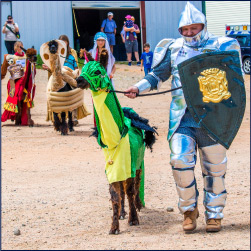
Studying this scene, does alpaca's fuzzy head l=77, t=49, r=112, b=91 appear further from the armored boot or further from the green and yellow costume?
the armored boot

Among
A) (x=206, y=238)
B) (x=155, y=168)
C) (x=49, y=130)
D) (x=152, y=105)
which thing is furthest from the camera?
(x=152, y=105)

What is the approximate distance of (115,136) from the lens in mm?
5793

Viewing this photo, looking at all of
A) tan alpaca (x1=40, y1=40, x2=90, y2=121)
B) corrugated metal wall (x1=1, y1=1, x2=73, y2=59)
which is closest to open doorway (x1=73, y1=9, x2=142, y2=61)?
corrugated metal wall (x1=1, y1=1, x2=73, y2=59)

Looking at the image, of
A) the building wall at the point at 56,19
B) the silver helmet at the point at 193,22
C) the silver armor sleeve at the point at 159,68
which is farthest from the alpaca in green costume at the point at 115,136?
the building wall at the point at 56,19

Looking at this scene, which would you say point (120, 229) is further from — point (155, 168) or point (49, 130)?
point (49, 130)

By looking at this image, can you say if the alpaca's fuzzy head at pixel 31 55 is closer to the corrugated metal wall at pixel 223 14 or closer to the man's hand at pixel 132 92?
the man's hand at pixel 132 92

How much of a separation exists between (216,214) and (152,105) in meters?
10.2

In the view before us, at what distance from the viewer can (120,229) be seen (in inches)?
237

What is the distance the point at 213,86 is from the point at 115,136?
3.19ft

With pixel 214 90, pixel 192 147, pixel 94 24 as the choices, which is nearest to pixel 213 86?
pixel 214 90

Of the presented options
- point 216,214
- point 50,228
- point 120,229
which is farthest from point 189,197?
point 50,228

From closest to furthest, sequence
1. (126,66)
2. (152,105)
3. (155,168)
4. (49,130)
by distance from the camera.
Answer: (155,168), (49,130), (152,105), (126,66)

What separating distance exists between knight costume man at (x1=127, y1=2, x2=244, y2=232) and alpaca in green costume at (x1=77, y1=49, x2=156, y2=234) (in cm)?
43

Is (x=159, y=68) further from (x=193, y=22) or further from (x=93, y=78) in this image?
→ (x=93, y=78)
